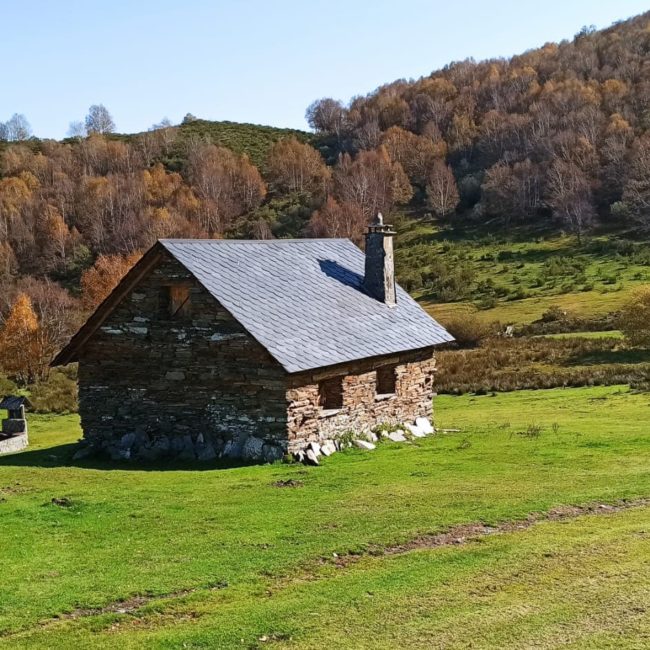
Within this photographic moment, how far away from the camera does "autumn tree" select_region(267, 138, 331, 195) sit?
435ft

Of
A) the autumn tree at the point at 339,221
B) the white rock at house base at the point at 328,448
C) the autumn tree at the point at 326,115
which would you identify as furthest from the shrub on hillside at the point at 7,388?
the autumn tree at the point at 326,115

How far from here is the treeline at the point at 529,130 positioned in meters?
98.7

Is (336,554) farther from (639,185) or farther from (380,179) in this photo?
(380,179)

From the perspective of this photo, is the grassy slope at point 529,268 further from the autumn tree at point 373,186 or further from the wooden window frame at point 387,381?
the wooden window frame at point 387,381

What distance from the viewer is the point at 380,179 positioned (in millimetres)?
120000

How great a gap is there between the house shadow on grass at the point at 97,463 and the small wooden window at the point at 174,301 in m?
3.76

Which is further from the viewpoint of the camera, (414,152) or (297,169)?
(297,169)

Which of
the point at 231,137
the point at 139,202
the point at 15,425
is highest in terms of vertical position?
the point at 231,137

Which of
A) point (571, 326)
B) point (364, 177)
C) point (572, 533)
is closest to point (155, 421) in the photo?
point (572, 533)

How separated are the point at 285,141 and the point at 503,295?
9614 cm

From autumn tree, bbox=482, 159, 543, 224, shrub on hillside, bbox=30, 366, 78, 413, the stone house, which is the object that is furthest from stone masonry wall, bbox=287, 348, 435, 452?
autumn tree, bbox=482, 159, 543, 224

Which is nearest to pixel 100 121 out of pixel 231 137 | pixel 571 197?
pixel 231 137

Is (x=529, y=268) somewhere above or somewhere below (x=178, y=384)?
above

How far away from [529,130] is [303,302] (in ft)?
379
